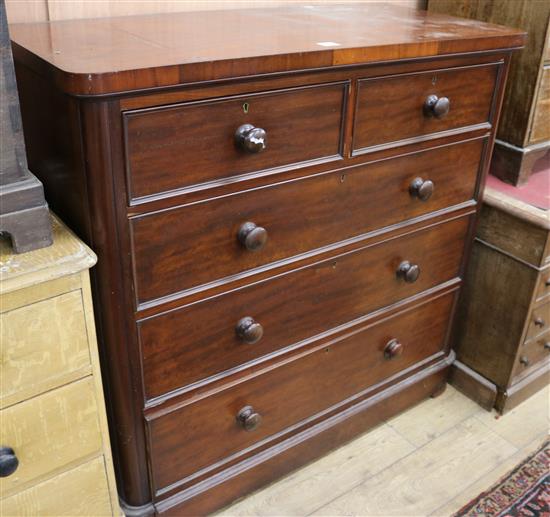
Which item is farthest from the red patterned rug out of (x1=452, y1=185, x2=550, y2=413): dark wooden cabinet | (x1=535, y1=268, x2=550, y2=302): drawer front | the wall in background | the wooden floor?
the wall in background

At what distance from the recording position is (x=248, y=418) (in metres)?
1.49

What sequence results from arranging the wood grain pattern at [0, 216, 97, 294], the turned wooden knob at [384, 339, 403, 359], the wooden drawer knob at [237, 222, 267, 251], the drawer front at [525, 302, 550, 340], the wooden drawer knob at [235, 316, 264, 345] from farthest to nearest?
the drawer front at [525, 302, 550, 340] → the turned wooden knob at [384, 339, 403, 359] → the wooden drawer knob at [235, 316, 264, 345] → the wooden drawer knob at [237, 222, 267, 251] → the wood grain pattern at [0, 216, 97, 294]

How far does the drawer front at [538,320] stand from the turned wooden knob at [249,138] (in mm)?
1116

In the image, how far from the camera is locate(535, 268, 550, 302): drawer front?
1822 millimetres

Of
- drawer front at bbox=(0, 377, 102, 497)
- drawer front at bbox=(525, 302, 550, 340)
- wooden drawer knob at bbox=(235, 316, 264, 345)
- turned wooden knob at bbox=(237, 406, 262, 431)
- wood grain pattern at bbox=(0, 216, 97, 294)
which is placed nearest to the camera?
wood grain pattern at bbox=(0, 216, 97, 294)

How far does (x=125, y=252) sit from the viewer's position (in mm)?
1139

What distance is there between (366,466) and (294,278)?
2.29 ft

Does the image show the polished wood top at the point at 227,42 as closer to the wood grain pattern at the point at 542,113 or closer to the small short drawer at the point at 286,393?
the wood grain pattern at the point at 542,113

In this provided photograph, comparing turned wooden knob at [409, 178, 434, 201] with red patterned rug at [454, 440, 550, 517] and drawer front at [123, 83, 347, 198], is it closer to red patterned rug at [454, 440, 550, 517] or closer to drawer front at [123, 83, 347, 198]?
drawer front at [123, 83, 347, 198]

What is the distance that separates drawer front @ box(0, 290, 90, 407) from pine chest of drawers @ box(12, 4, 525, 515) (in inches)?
3.9

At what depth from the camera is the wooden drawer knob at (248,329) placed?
1.38 m

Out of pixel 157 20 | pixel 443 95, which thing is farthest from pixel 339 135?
pixel 157 20

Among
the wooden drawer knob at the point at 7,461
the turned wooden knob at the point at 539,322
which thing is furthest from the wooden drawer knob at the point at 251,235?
the turned wooden knob at the point at 539,322

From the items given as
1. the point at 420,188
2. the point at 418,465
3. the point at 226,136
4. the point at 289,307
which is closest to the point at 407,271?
the point at 420,188
